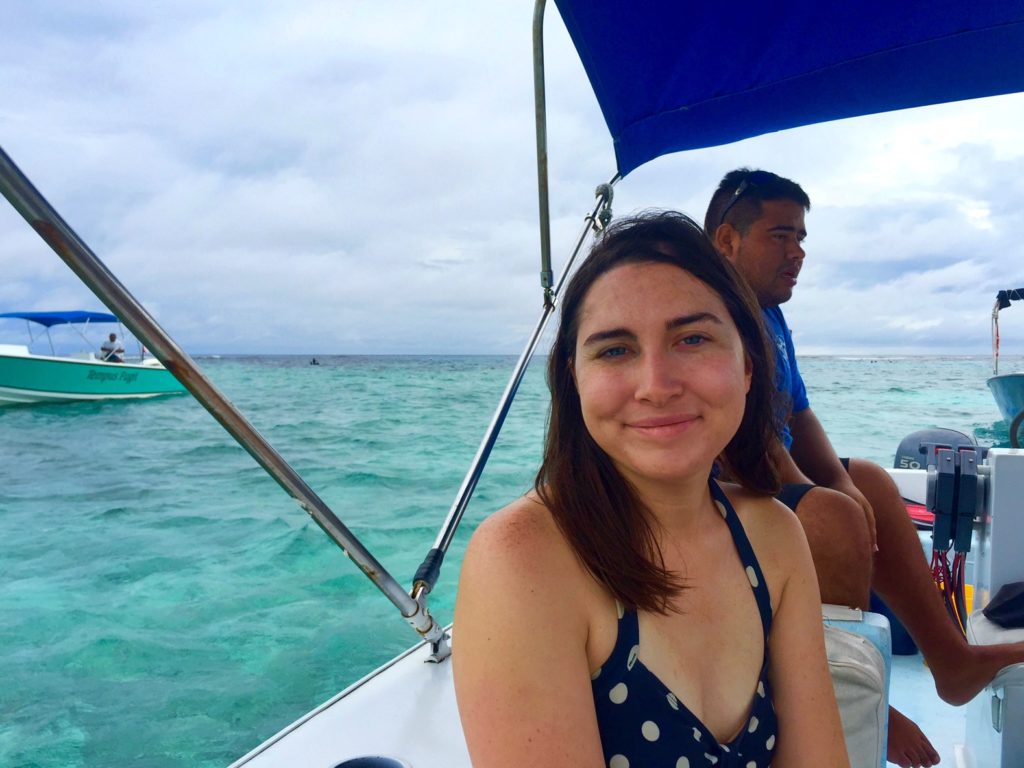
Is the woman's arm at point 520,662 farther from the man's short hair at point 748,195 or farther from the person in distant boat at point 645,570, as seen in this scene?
the man's short hair at point 748,195

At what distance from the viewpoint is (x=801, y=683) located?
95cm

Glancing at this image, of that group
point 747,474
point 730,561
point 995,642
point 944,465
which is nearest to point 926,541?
point 944,465

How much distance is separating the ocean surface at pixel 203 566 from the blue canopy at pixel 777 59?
36.1 inches

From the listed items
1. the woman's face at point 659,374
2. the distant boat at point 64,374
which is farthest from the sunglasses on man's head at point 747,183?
the distant boat at point 64,374

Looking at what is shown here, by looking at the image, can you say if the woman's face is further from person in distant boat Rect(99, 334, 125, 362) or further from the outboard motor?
person in distant boat Rect(99, 334, 125, 362)

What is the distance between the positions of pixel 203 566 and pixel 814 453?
6070 mm

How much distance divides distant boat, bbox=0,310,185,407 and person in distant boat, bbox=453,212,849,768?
605 inches

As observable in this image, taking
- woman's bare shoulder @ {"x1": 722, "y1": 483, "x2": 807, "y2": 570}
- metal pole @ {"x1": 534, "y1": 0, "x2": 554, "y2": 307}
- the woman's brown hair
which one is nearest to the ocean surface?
the woman's brown hair

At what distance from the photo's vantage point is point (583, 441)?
0.94 metres

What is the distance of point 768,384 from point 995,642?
1.03m

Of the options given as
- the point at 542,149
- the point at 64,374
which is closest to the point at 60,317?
the point at 64,374

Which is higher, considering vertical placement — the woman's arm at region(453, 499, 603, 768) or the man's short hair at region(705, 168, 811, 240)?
the man's short hair at region(705, 168, 811, 240)

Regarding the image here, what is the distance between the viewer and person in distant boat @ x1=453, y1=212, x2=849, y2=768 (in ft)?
2.35

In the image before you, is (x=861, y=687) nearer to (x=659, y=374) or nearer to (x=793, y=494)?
(x=793, y=494)
